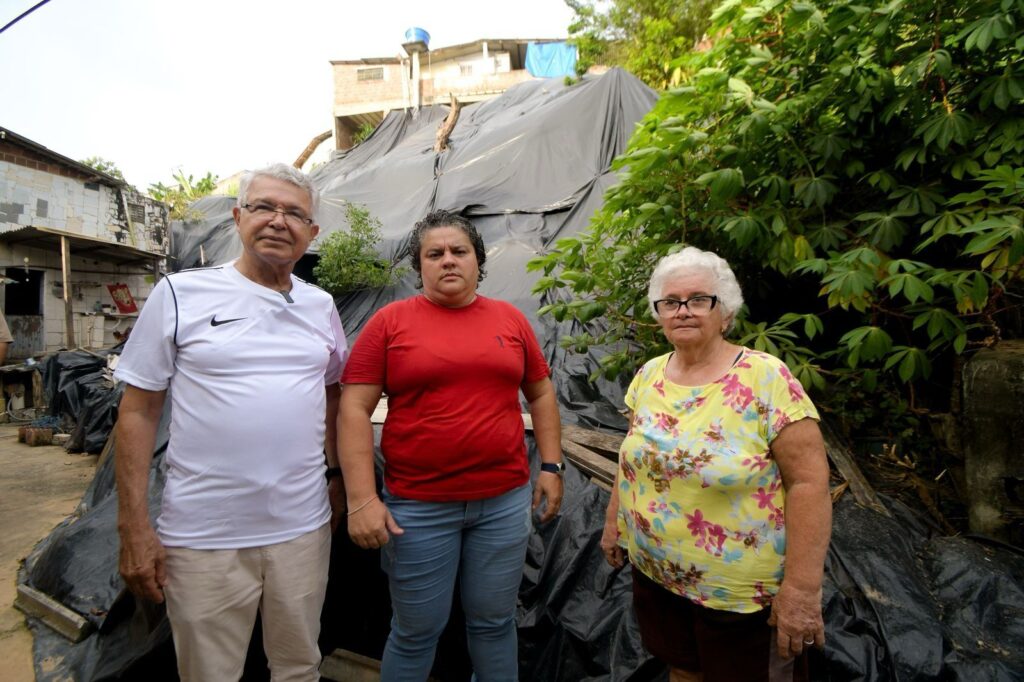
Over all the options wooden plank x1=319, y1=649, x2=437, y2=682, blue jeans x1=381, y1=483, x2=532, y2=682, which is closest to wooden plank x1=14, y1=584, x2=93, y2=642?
wooden plank x1=319, y1=649, x2=437, y2=682

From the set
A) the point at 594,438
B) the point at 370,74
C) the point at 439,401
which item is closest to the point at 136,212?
the point at 370,74

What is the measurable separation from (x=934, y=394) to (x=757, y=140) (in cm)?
165

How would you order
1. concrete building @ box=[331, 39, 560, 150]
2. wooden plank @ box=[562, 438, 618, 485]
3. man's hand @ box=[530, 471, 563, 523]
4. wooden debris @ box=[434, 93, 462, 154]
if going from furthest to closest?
concrete building @ box=[331, 39, 560, 150], wooden debris @ box=[434, 93, 462, 154], wooden plank @ box=[562, 438, 618, 485], man's hand @ box=[530, 471, 563, 523]

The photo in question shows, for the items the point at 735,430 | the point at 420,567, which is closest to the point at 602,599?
the point at 420,567

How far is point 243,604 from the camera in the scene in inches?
51.8

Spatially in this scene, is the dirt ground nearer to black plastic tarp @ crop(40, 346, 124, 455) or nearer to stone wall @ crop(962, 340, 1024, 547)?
Answer: black plastic tarp @ crop(40, 346, 124, 455)

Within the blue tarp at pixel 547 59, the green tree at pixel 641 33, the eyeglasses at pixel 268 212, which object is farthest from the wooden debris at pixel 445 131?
the eyeglasses at pixel 268 212

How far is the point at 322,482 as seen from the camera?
4.76 ft

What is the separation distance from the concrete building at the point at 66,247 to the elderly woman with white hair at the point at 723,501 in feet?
35.4

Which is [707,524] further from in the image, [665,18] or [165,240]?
[165,240]

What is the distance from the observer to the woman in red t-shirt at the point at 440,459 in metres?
1.43

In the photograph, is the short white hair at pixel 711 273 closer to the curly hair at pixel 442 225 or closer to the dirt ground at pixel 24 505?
the curly hair at pixel 442 225

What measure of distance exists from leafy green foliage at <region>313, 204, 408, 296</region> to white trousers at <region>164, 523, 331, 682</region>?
577 centimetres

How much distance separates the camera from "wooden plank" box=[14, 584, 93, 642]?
2.32 meters
